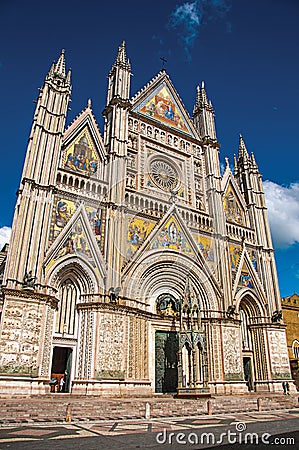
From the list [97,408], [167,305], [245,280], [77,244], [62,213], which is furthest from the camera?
[245,280]

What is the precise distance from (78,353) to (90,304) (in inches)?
97.0

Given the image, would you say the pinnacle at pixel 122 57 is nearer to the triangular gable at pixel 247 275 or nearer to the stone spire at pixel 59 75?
the stone spire at pixel 59 75

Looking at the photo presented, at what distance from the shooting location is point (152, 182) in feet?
82.9

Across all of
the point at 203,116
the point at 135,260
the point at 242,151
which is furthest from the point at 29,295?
the point at 242,151

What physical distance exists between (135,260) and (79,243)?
138 inches

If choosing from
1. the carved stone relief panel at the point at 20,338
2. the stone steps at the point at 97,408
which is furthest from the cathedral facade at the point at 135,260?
the stone steps at the point at 97,408

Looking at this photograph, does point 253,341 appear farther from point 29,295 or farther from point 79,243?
point 29,295

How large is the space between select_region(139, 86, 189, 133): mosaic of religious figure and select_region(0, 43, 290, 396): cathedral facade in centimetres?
11

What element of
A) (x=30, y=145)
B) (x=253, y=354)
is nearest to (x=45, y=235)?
(x=30, y=145)

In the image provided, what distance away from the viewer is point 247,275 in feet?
86.4

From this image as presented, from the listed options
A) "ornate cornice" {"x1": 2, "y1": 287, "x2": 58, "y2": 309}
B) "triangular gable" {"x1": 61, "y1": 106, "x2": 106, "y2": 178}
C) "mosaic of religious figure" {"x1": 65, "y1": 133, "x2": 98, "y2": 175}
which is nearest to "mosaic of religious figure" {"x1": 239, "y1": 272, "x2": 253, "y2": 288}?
"triangular gable" {"x1": 61, "y1": 106, "x2": 106, "y2": 178}

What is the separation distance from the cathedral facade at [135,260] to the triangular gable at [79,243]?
0.06 m

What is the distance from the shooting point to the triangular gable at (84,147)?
2216cm

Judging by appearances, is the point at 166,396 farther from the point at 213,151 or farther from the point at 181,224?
the point at 213,151
